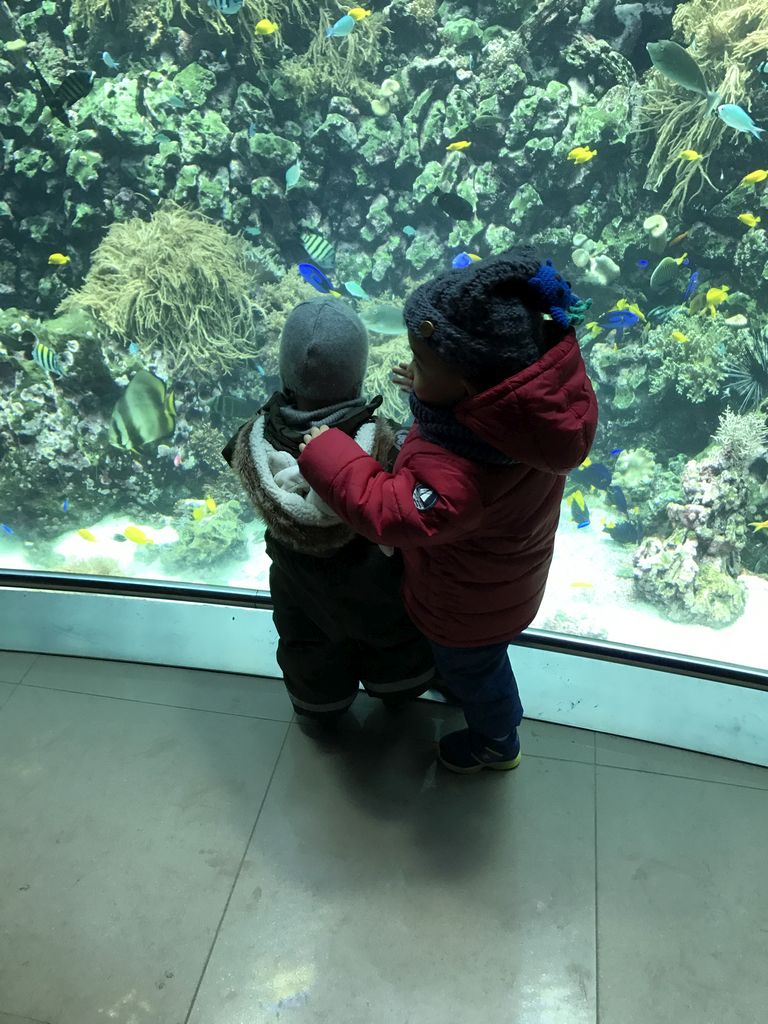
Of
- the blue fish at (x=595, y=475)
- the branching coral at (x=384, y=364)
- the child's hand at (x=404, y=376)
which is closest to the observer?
the child's hand at (x=404, y=376)

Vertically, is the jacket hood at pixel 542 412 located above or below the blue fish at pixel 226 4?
below

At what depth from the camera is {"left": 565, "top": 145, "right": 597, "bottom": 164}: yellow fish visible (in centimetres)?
467

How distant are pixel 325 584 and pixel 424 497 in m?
0.40

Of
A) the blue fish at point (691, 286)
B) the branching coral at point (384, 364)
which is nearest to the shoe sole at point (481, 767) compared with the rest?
the branching coral at point (384, 364)

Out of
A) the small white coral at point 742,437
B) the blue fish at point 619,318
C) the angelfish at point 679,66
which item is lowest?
the small white coral at point 742,437

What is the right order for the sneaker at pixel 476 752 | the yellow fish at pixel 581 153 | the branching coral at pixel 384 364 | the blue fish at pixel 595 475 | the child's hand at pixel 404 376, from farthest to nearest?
1. the blue fish at pixel 595 475
2. the branching coral at pixel 384 364
3. the yellow fish at pixel 581 153
4. the sneaker at pixel 476 752
5. the child's hand at pixel 404 376

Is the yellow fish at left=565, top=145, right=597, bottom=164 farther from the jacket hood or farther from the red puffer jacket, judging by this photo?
the jacket hood

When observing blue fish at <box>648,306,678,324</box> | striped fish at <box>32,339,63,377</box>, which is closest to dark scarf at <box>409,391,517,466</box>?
striped fish at <box>32,339,63,377</box>

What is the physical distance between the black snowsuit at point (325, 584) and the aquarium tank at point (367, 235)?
289cm

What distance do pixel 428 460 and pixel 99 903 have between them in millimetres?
1118

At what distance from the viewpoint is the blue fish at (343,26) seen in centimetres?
455

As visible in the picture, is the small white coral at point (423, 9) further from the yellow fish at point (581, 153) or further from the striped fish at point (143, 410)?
the striped fish at point (143, 410)

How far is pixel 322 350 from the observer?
1.01 m

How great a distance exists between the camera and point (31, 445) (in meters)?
4.40
